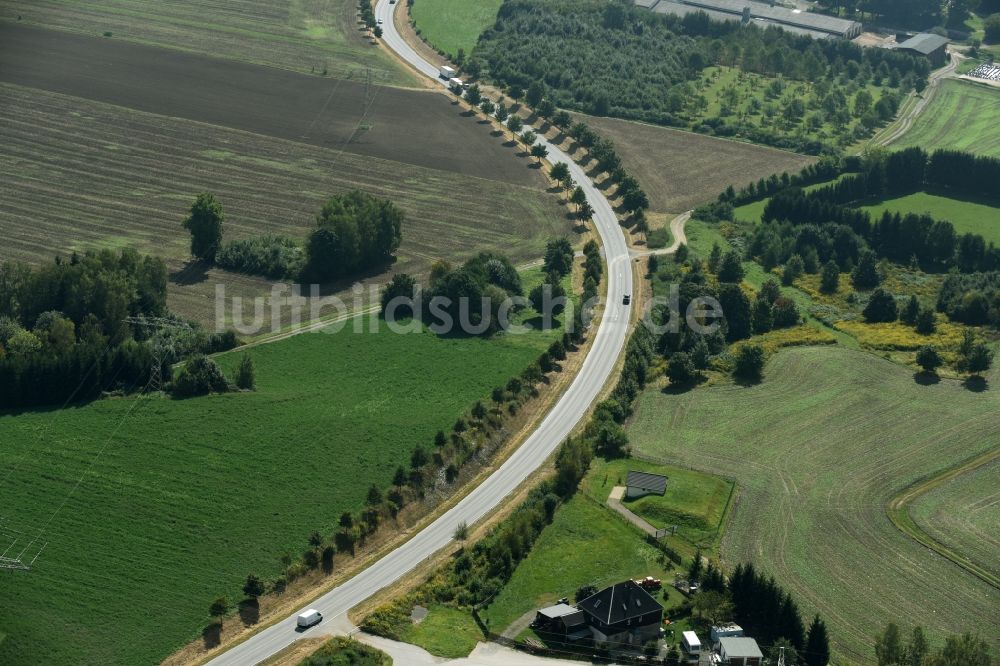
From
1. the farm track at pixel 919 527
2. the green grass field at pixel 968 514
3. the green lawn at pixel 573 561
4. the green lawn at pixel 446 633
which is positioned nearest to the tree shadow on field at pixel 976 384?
the farm track at pixel 919 527

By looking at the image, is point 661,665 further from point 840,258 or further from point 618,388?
point 840,258

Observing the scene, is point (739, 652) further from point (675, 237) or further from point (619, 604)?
point (675, 237)

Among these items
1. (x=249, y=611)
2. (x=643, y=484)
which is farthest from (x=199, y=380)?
(x=643, y=484)

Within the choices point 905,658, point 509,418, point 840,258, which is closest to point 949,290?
point 840,258

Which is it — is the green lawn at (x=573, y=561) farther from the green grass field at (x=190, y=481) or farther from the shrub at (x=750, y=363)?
the shrub at (x=750, y=363)

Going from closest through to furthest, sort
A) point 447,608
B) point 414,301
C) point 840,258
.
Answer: point 447,608 < point 414,301 < point 840,258

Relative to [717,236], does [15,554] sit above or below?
below
